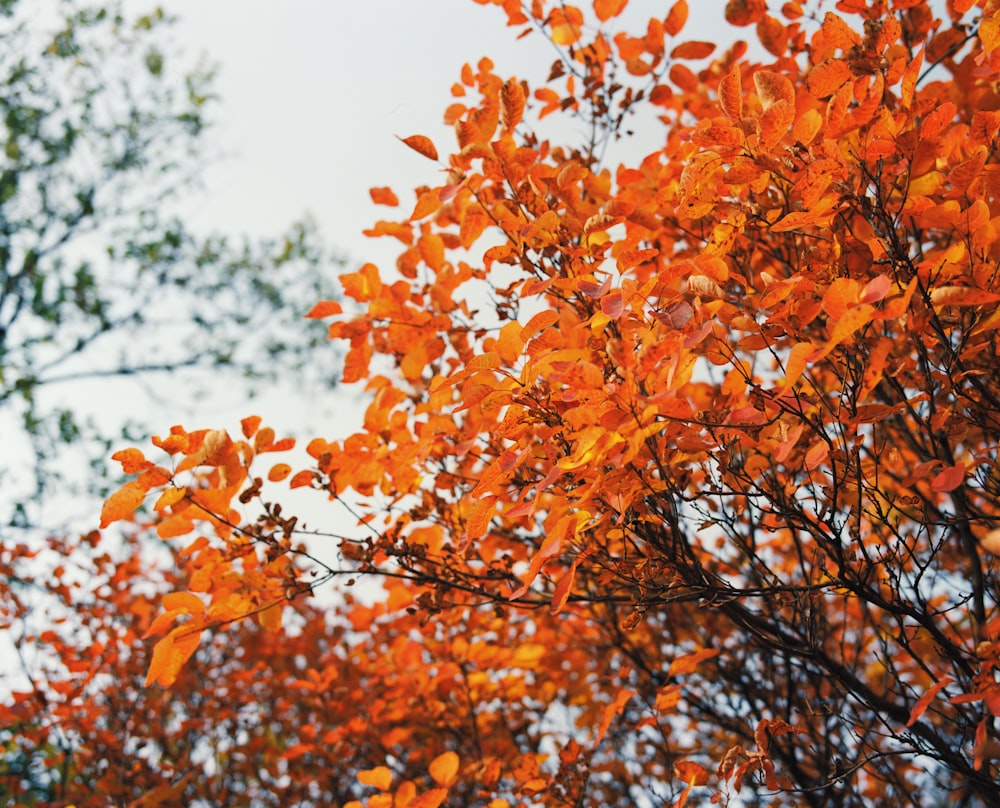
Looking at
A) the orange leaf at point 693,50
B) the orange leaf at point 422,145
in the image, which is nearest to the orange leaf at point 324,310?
the orange leaf at point 422,145

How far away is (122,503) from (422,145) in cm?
99

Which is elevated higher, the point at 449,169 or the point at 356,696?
the point at 449,169

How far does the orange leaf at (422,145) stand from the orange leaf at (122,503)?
0.92m

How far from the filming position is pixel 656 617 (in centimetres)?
291

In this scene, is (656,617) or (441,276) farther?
(656,617)

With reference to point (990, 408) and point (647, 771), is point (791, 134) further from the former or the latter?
point (647, 771)

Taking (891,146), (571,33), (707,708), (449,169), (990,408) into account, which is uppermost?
(571,33)

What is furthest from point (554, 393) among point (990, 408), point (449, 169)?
point (990, 408)

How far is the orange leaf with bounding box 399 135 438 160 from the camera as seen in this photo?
156 centimetres

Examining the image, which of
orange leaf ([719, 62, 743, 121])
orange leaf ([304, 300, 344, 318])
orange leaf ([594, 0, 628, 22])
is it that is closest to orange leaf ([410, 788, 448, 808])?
orange leaf ([304, 300, 344, 318])

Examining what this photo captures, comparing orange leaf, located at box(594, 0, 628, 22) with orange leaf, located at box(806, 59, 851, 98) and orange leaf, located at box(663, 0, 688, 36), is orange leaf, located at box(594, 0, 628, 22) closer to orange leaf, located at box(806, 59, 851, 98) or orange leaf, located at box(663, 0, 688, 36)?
orange leaf, located at box(663, 0, 688, 36)

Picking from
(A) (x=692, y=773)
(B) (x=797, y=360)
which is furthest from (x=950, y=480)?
(A) (x=692, y=773)

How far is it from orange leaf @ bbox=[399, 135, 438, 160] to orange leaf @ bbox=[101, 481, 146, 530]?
922mm

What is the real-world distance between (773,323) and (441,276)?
0.95 meters
